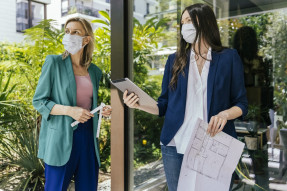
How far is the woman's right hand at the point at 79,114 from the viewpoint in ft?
5.68

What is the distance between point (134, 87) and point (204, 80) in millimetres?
368

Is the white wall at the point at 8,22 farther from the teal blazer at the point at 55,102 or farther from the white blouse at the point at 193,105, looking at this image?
the white blouse at the point at 193,105

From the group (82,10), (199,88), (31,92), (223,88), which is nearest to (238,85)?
(223,88)

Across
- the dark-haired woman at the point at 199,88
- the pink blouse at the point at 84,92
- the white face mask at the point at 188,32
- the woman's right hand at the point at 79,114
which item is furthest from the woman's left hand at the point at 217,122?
the pink blouse at the point at 84,92

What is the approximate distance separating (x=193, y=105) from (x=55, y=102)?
92 cm

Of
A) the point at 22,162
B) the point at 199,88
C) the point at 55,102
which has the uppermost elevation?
the point at 199,88

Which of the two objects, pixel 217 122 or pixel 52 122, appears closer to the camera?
pixel 217 122

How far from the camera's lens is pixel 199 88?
56.6 inches

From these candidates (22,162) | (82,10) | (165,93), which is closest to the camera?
(165,93)

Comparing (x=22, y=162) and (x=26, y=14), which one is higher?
(x=26, y=14)

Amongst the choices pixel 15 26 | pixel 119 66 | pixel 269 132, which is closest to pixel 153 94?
pixel 119 66

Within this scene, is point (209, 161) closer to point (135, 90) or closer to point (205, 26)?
point (135, 90)

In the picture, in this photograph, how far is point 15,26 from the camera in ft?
12.6

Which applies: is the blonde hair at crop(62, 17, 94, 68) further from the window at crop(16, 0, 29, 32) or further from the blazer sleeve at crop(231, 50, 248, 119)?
the window at crop(16, 0, 29, 32)
